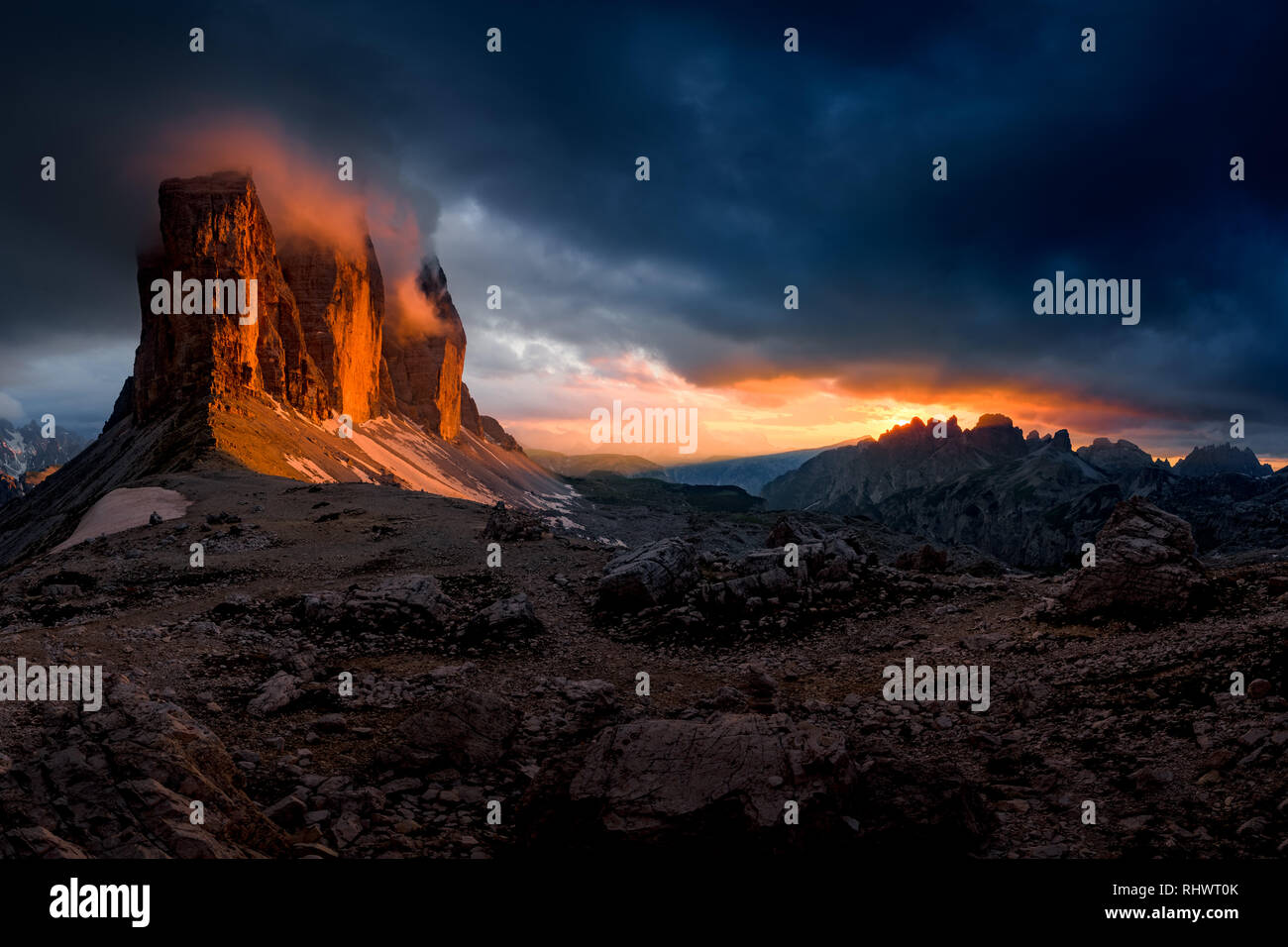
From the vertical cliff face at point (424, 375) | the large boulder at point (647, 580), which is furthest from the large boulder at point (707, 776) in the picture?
the vertical cliff face at point (424, 375)

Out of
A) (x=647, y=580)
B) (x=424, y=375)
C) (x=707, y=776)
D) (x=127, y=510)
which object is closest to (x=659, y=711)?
(x=707, y=776)

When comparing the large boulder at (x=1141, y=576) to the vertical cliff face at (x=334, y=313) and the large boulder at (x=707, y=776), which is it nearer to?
the large boulder at (x=707, y=776)

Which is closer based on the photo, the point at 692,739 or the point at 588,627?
the point at 692,739

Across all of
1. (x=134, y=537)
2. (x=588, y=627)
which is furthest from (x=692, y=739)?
(x=134, y=537)

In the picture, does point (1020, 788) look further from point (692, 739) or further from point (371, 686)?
point (371, 686)

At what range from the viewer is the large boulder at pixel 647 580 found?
17.6 metres

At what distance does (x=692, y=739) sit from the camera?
7.14m

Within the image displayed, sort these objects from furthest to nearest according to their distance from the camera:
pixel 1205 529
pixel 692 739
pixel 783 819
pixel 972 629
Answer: pixel 1205 529 < pixel 972 629 < pixel 692 739 < pixel 783 819

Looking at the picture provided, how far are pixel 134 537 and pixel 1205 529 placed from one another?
17417 cm

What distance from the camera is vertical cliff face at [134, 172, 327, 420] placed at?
275 feet

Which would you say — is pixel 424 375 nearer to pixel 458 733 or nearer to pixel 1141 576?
pixel 458 733

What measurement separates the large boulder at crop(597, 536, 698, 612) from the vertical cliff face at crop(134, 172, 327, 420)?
267 feet

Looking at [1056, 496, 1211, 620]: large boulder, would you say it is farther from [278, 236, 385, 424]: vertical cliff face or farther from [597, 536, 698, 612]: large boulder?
[278, 236, 385, 424]: vertical cliff face

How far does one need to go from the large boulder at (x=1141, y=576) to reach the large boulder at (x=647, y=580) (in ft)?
30.7
